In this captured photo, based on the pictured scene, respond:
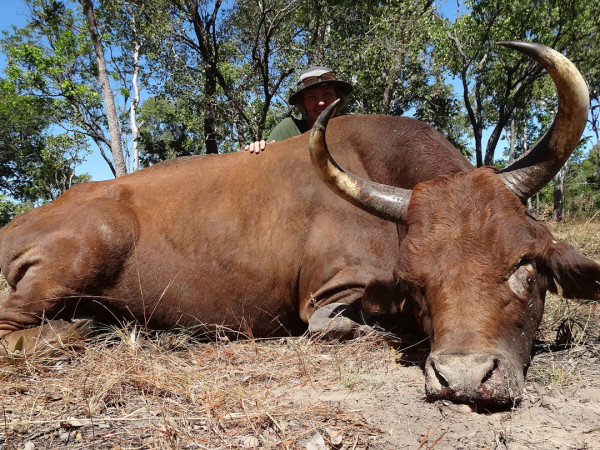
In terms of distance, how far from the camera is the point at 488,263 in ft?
9.12

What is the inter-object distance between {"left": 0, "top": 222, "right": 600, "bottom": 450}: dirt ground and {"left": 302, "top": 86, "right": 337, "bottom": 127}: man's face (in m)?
4.30

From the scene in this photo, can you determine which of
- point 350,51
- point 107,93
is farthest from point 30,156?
point 350,51

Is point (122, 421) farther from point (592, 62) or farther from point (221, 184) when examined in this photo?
point (592, 62)

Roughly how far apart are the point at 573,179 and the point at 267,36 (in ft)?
122

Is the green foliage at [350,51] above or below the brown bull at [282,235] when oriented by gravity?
above

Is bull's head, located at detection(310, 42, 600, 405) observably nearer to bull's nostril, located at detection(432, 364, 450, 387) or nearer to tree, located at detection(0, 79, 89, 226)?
bull's nostril, located at detection(432, 364, 450, 387)

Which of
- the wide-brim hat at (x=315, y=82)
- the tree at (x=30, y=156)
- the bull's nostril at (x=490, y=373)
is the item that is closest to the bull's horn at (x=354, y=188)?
the bull's nostril at (x=490, y=373)

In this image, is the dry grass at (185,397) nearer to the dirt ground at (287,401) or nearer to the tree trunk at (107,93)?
the dirt ground at (287,401)

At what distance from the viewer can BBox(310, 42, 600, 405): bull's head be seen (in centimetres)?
245

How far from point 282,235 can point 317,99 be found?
3384 millimetres

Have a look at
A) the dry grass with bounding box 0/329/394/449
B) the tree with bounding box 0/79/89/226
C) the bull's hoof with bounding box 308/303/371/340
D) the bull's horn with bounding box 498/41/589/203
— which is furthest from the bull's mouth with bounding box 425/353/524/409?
the tree with bounding box 0/79/89/226

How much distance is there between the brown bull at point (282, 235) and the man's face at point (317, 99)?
2.30 meters

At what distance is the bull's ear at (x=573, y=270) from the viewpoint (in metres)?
3.02

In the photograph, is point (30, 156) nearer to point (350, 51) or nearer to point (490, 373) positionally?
point (350, 51)
